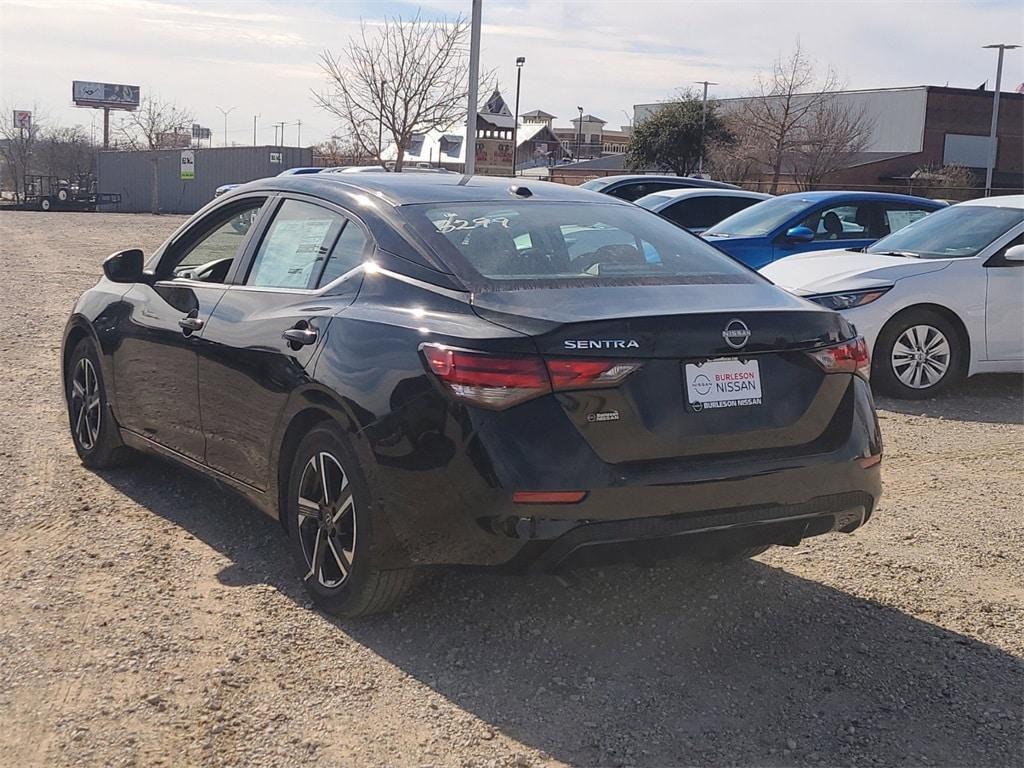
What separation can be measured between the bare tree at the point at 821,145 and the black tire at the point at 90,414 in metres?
45.7

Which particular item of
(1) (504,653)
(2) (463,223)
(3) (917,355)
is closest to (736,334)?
(2) (463,223)

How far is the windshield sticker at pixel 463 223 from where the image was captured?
4355 mm

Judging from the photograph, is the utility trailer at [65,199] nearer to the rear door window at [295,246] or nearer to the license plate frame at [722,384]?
the rear door window at [295,246]

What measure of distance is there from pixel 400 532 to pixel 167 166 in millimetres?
60503

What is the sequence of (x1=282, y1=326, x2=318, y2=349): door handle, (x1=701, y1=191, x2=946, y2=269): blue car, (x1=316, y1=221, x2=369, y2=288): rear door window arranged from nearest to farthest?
(x1=282, y1=326, x2=318, y2=349): door handle < (x1=316, y1=221, x2=369, y2=288): rear door window < (x1=701, y1=191, x2=946, y2=269): blue car

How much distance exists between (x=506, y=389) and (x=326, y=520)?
3.36ft

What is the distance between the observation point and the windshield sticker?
14.3ft

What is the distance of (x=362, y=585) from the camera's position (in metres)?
4.07

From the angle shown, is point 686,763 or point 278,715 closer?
point 686,763

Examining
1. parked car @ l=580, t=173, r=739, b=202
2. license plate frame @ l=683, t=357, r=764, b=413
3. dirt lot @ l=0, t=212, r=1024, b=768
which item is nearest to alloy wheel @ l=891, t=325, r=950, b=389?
dirt lot @ l=0, t=212, r=1024, b=768

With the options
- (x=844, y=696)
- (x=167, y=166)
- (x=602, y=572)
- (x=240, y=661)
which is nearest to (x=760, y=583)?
(x=602, y=572)

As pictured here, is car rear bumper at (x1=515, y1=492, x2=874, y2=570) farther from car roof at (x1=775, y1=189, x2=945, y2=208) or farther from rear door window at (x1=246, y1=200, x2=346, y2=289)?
car roof at (x1=775, y1=189, x2=945, y2=208)

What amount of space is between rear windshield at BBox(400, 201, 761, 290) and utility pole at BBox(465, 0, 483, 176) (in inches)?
629

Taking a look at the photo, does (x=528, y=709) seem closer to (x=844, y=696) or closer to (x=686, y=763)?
(x=686, y=763)
